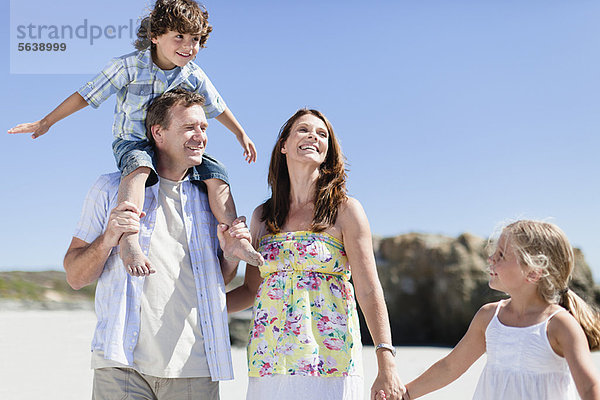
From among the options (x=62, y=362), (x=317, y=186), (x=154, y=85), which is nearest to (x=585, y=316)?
(x=317, y=186)

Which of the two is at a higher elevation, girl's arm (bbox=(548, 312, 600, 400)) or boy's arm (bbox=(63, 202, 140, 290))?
boy's arm (bbox=(63, 202, 140, 290))

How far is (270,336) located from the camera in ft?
8.83

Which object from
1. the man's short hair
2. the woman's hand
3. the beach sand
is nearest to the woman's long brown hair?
the man's short hair

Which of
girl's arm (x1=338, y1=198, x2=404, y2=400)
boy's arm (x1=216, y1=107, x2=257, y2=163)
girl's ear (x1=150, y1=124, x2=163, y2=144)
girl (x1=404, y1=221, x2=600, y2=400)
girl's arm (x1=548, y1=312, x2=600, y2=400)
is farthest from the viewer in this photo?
boy's arm (x1=216, y1=107, x2=257, y2=163)

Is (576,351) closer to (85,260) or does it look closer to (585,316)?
(585,316)

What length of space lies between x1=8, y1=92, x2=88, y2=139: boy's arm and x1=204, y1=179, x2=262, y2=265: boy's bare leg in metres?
0.77

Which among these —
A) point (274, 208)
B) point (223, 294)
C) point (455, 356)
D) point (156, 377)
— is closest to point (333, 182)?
point (274, 208)

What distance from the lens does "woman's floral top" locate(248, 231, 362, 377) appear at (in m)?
2.62

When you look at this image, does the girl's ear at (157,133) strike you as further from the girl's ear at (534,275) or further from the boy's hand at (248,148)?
the girl's ear at (534,275)

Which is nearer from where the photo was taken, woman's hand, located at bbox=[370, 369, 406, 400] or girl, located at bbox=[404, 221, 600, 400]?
girl, located at bbox=[404, 221, 600, 400]

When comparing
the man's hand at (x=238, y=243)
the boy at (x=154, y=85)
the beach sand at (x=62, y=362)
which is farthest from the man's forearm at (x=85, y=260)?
the beach sand at (x=62, y=362)

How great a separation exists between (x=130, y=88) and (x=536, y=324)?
2053 mm

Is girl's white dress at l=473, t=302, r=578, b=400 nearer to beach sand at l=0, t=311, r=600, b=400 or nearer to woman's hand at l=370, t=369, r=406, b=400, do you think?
woman's hand at l=370, t=369, r=406, b=400

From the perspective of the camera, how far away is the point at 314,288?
8.91ft
